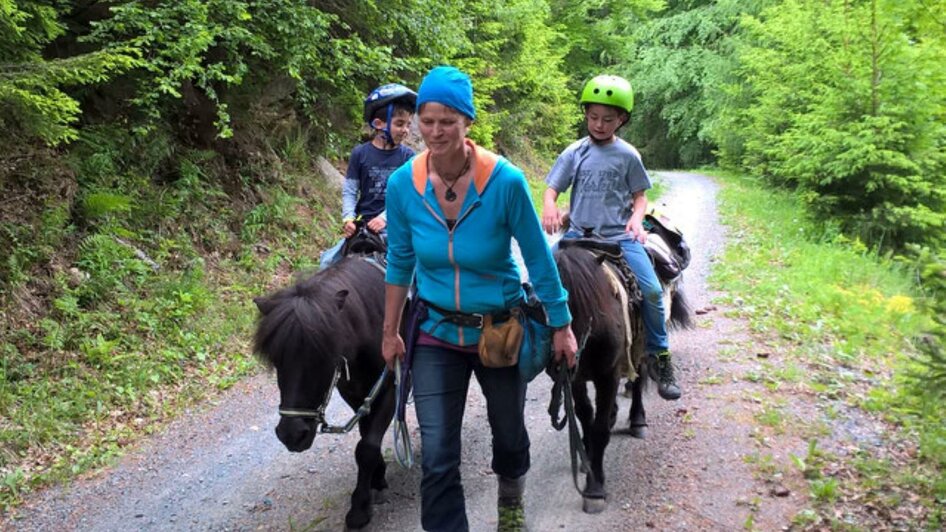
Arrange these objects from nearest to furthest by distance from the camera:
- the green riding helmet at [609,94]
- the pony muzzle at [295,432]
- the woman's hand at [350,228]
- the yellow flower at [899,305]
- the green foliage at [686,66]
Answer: the pony muzzle at [295,432] < the green riding helmet at [609,94] < the woman's hand at [350,228] < the yellow flower at [899,305] < the green foliage at [686,66]

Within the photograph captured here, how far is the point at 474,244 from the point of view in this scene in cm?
287

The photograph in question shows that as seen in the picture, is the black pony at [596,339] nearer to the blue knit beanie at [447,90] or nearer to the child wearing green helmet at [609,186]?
the child wearing green helmet at [609,186]

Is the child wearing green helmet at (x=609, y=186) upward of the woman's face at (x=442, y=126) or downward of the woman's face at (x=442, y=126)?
downward

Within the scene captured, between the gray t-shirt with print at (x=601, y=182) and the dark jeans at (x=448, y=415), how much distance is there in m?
1.97

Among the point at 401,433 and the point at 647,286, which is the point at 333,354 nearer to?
the point at 401,433

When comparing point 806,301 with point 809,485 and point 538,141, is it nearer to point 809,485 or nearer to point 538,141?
point 809,485

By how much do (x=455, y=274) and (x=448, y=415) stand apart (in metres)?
0.63

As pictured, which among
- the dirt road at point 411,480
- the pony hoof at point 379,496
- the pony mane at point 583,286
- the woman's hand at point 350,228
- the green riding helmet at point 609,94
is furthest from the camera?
the woman's hand at point 350,228

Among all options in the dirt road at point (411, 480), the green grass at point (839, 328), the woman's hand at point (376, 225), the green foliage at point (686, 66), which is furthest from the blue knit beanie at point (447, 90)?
the green foliage at point (686, 66)

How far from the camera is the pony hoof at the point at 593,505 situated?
4.20m

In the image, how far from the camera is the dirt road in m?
4.17

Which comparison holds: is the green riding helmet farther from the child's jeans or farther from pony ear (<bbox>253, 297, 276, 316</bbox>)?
pony ear (<bbox>253, 297, 276, 316</bbox>)

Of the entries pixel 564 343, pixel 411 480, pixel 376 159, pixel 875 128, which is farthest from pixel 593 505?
pixel 875 128

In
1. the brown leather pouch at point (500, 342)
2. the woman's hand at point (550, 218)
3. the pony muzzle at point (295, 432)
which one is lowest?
the pony muzzle at point (295, 432)
